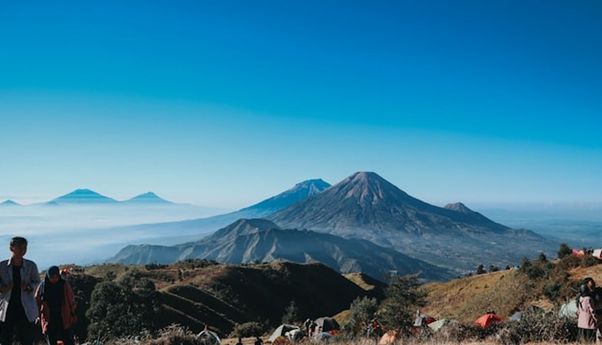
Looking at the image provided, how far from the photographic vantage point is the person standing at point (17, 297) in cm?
659

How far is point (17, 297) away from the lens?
6637 mm

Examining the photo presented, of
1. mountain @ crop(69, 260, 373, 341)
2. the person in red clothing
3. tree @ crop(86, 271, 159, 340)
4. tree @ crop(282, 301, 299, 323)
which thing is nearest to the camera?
the person in red clothing

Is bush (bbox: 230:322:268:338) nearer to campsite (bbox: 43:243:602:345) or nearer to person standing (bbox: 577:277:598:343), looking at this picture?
campsite (bbox: 43:243:602:345)

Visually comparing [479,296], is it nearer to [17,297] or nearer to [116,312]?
[116,312]

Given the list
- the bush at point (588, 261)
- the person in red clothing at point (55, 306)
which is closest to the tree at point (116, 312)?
the person in red clothing at point (55, 306)

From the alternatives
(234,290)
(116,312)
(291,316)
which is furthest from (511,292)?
(234,290)

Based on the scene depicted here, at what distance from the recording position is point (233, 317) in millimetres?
44656

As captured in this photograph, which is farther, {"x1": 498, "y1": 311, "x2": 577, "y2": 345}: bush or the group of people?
{"x1": 498, "y1": 311, "x2": 577, "y2": 345}: bush

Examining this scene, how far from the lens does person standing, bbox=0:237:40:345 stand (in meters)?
6.59

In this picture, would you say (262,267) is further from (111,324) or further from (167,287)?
(111,324)

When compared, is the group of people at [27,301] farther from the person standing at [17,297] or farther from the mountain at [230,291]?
the mountain at [230,291]

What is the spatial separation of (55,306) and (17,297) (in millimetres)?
634

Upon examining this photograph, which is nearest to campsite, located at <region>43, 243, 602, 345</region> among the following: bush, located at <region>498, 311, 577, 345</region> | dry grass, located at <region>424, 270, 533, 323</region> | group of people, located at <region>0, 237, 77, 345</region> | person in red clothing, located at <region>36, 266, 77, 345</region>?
bush, located at <region>498, 311, 577, 345</region>

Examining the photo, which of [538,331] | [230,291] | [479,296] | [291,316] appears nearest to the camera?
[538,331]
